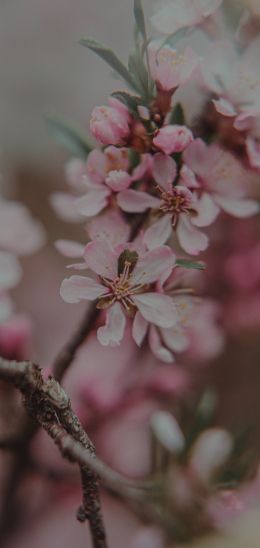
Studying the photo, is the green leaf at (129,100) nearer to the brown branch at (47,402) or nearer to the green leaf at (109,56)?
the green leaf at (109,56)

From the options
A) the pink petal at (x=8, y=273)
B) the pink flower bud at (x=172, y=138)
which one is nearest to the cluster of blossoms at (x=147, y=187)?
the pink flower bud at (x=172, y=138)

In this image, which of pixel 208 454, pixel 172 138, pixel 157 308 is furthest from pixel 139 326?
pixel 208 454

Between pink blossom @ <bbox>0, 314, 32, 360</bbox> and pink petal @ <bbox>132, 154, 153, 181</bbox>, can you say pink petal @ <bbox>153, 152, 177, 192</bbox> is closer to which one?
pink petal @ <bbox>132, 154, 153, 181</bbox>

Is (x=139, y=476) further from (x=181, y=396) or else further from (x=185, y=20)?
(x=185, y=20)

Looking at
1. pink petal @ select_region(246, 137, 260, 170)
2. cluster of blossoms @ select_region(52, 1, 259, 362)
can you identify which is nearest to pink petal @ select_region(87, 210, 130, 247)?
cluster of blossoms @ select_region(52, 1, 259, 362)

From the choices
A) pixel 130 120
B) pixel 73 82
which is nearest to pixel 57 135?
pixel 130 120

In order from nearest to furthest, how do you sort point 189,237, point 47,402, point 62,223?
point 47,402 → point 189,237 → point 62,223

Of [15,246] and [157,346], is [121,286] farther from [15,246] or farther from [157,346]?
[15,246]
